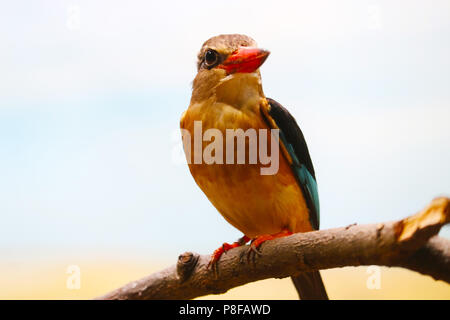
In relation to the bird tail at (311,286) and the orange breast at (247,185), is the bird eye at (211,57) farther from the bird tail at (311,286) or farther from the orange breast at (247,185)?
the bird tail at (311,286)

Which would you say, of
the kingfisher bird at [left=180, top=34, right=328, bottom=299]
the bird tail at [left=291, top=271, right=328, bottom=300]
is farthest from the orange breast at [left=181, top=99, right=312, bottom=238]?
the bird tail at [left=291, top=271, right=328, bottom=300]

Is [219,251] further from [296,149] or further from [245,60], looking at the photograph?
[245,60]

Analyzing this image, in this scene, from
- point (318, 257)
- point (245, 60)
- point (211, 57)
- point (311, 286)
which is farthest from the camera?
point (311, 286)

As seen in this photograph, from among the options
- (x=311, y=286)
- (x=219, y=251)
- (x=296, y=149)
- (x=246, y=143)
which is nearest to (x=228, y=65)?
(x=246, y=143)

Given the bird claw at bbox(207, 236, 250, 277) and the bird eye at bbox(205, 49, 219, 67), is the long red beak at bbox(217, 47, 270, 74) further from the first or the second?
the bird claw at bbox(207, 236, 250, 277)

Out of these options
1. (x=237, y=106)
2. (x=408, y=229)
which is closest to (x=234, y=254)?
(x=237, y=106)

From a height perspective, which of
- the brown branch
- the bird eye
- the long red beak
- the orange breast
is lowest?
the brown branch
